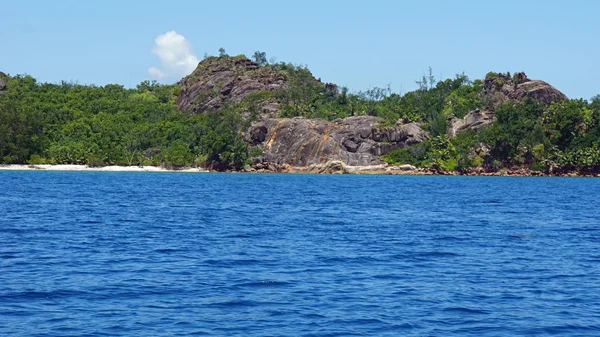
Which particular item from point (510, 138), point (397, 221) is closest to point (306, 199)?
point (397, 221)

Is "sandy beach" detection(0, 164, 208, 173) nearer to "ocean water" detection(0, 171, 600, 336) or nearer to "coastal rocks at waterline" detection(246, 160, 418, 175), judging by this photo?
"coastal rocks at waterline" detection(246, 160, 418, 175)

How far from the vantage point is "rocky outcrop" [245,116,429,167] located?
187375mm

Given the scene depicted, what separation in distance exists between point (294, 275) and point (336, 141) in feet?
522

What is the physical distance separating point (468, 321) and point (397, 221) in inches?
1247

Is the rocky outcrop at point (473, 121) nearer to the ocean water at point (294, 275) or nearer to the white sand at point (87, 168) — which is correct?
the white sand at point (87, 168)

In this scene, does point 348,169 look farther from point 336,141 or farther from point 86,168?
point 86,168

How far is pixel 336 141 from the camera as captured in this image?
7377 inches

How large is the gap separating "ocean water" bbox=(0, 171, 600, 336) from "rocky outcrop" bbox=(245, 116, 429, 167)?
13171 centimetres

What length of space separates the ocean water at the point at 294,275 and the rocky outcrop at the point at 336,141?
131714mm

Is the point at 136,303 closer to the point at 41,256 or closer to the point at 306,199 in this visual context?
the point at 41,256

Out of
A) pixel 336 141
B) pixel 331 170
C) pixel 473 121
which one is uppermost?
pixel 473 121

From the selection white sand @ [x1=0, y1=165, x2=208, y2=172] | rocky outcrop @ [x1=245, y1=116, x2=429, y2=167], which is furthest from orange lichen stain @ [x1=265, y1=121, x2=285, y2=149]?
white sand @ [x1=0, y1=165, x2=208, y2=172]

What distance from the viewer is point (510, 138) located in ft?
570

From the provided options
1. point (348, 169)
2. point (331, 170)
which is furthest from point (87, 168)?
point (348, 169)
